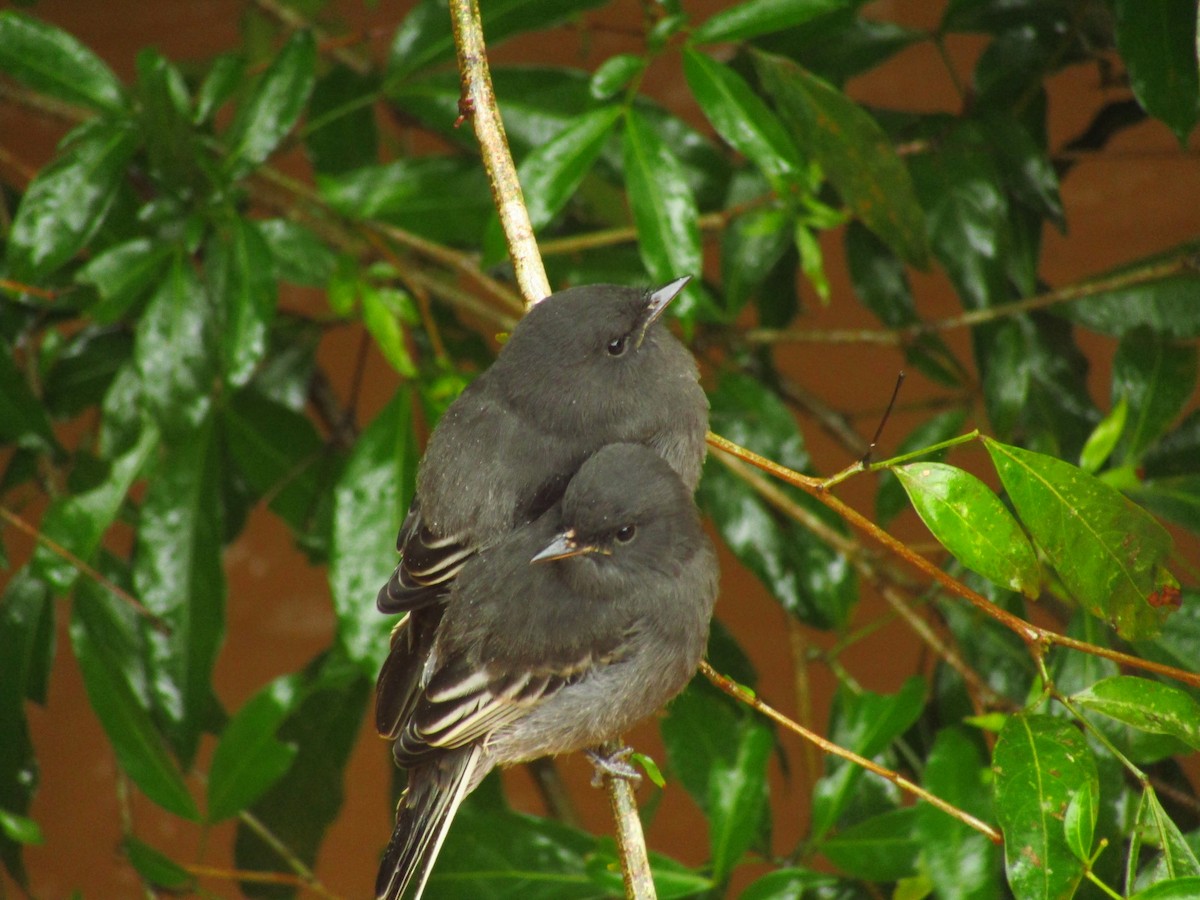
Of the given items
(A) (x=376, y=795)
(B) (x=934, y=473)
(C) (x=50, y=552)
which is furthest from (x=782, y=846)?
(B) (x=934, y=473)

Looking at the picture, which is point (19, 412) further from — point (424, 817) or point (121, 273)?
point (424, 817)

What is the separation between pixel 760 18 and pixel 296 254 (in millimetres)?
848

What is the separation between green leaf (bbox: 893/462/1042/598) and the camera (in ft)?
3.72

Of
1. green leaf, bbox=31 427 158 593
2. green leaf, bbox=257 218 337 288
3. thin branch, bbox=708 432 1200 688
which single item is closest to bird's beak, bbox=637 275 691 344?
thin branch, bbox=708 432 1200 688

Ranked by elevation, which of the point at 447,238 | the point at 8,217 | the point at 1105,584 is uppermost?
the point at 8,217

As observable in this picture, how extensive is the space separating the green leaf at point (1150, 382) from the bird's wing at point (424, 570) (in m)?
1.09

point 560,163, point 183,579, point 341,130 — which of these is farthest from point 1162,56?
point 183,579

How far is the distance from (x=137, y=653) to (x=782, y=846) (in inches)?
70.1

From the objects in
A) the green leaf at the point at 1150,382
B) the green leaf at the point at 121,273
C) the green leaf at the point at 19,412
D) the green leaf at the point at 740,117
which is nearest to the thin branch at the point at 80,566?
the green leaf at the point at 19,412

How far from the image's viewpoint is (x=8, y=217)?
92.1 inches

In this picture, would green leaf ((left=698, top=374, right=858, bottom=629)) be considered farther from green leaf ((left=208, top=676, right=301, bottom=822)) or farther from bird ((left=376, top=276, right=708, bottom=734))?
green leaf ((left=208, top=676, right=301, bottom=822))

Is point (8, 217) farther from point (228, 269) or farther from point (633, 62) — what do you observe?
point (633, 62)

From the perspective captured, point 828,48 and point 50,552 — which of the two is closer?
point 50,552

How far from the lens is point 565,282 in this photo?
7.59 ft
